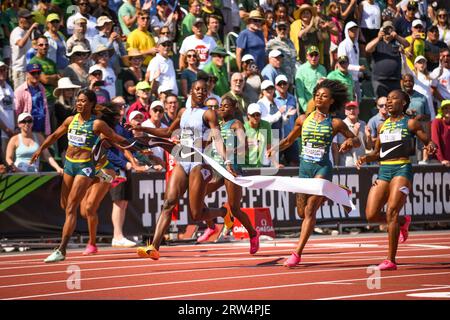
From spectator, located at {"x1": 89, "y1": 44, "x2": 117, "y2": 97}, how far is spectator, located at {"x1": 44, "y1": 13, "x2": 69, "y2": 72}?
67 cm

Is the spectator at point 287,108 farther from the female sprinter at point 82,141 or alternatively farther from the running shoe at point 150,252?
the running shoe at point 150,252

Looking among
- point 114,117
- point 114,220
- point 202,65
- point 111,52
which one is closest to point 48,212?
point 114,220

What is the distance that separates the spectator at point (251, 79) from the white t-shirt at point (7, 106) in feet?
15.3

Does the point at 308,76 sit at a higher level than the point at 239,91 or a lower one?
higher

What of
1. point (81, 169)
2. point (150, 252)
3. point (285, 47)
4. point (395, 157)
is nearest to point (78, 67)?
point (81, 169)

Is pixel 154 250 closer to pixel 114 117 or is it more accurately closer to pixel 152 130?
pixel 152 130

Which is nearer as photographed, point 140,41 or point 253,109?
point 253,109

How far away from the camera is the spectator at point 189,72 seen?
21.5 meters

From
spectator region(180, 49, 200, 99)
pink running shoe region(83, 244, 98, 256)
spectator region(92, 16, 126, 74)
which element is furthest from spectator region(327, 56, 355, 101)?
pink running shoe region(83, 244, 98, 256)

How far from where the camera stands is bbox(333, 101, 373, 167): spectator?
848 inches

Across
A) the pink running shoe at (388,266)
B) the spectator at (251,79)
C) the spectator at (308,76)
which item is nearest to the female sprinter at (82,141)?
the pink running shoe at (388,266)

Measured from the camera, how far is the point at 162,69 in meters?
21.2

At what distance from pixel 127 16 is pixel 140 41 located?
0.74 m

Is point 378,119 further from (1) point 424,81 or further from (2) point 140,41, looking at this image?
(2) point 140,41
